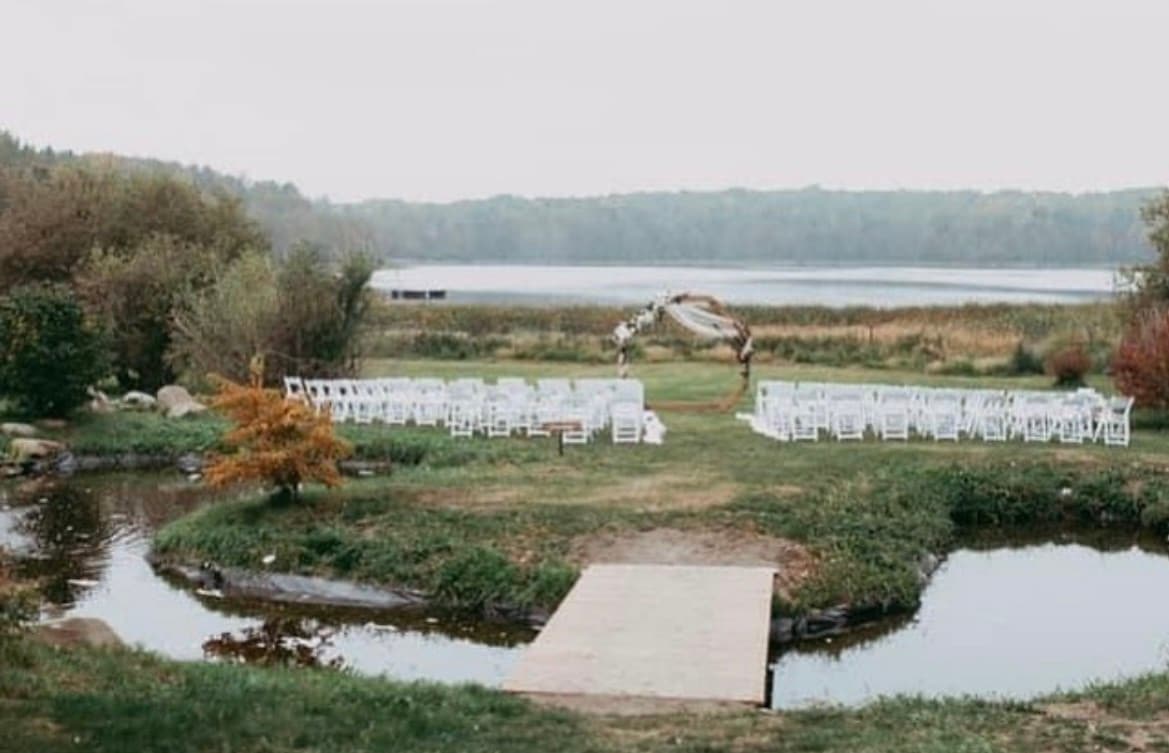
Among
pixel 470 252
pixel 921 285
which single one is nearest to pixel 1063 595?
pixel 921 285

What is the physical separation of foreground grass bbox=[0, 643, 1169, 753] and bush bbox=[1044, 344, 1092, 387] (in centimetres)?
2130

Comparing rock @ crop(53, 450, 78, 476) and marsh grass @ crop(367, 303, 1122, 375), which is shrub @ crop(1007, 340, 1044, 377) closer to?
marsh grass @ crop(367, 303, 1122, 375)

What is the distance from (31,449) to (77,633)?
13759 millimetres

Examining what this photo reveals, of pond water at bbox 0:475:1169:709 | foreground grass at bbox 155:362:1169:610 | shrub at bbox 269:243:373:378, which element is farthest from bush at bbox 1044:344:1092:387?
shrub at bbox 269:243:373:378

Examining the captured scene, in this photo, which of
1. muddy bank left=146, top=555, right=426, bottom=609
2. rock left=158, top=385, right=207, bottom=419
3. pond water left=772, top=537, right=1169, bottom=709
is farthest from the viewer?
rock left=158, top=385, right=207, bottom=419

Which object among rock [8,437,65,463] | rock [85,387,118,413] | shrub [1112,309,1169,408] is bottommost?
rock [8,437,65,463]

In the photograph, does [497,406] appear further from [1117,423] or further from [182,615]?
[1117,423]

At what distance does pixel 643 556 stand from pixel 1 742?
8.32 metres

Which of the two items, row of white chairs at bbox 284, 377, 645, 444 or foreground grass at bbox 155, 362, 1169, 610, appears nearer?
foreground grass at bbox 155, 362, 1169, 610

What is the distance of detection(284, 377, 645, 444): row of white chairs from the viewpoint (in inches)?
914

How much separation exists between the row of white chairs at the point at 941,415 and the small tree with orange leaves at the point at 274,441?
8.64 metres

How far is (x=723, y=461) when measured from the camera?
67.2 ft

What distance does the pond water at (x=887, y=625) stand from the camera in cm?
1241

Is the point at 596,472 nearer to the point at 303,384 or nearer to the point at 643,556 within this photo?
the point at 643,556
